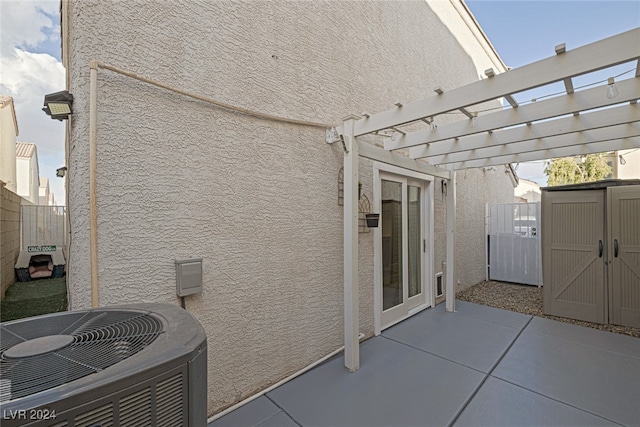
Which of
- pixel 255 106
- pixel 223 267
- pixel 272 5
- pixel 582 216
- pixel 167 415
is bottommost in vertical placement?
pixel 167 415

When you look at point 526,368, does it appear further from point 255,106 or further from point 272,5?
point 272,5

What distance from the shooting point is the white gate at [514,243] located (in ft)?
28.7

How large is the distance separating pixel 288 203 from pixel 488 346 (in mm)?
4029

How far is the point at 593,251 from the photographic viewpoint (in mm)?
5801

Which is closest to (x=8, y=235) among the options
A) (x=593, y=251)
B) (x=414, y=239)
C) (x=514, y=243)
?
(x=414, y=239)

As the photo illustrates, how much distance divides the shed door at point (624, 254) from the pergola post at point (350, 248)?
18.3 ft

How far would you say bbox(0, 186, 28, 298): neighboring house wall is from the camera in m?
6.11

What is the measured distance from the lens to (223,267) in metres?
3.06

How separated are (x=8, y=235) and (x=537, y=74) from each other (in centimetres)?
1068

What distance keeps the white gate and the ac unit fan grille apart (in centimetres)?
1049

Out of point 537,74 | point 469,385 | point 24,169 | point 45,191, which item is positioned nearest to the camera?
point 537,74

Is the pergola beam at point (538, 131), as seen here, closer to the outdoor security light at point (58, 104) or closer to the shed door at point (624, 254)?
the shed door at point (624, 254)

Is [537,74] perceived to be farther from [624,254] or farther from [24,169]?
[24,169]

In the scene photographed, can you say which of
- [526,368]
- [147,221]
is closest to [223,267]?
[147,221]
